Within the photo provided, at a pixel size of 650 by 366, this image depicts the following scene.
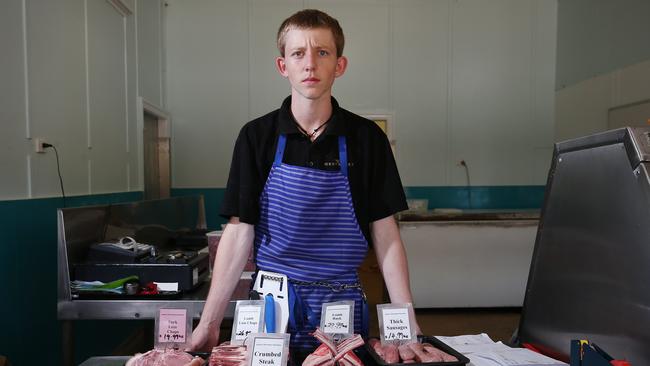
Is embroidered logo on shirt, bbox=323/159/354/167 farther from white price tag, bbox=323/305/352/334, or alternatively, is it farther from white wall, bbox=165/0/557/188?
white wall, bbox=165/0/557/188

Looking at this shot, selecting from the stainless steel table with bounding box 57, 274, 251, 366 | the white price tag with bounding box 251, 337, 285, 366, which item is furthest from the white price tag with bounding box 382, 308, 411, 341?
the stainless steel table with bounding box 57, 274, 251, 366

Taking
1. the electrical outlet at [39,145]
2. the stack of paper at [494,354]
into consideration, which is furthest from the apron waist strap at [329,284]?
the electrical outlet at [39,145]

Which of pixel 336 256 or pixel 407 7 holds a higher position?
pixel 407 7

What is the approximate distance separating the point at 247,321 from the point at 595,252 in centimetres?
97

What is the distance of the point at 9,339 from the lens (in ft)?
7.00

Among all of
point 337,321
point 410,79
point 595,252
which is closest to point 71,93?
point 337,321

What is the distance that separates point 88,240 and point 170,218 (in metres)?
1.48

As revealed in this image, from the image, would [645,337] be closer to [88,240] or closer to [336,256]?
[336,256]

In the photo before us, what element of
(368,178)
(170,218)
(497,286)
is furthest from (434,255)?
(368,178)

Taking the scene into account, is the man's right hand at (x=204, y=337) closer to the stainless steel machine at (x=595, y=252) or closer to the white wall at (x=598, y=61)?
the stainless steel machine at (x=595, y=252)

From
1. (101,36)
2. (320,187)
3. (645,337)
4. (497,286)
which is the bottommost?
(497,286)

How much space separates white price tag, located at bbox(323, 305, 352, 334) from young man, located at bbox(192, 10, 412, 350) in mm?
151

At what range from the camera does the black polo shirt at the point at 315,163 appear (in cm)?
135

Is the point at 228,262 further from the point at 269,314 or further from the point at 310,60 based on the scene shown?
the point at 310,60
